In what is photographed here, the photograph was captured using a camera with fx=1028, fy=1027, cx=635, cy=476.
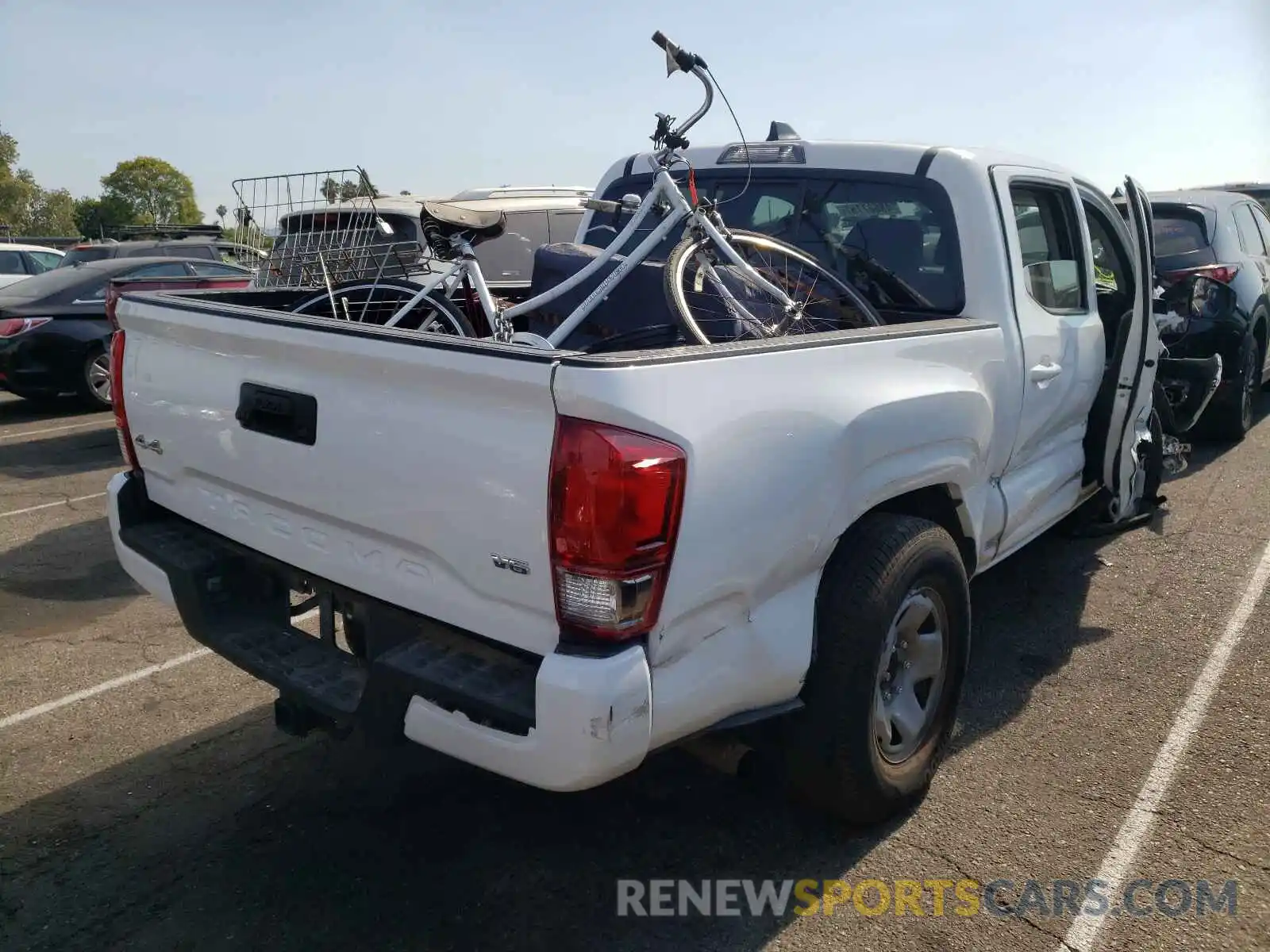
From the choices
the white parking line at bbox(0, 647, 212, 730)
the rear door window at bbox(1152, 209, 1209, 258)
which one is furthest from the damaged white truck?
the rear door window at bbox(1152, 209, 1209, 258)

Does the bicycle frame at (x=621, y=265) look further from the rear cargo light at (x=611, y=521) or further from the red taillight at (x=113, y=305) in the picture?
the rear cargo light at (x=611, y=521)

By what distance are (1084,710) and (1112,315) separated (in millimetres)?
2203

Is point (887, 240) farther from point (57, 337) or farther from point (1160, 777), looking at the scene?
point (57, 337)

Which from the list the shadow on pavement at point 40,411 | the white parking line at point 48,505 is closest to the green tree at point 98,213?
the shadow on pavement at point 40,411

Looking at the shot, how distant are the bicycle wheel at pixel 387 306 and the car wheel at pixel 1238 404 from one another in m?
6.44

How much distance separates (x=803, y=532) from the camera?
253 cm

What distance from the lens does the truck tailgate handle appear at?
2.65 m

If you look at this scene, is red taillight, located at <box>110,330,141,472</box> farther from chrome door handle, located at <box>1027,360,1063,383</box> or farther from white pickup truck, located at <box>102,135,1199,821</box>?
chrome door handle, located at <box>1027,360,1063,383</box>

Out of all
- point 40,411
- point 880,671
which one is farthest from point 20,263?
point 880,671

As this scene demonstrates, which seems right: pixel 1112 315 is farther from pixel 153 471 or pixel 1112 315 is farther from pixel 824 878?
pixel 153 471

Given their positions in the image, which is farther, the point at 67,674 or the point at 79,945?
the point at 67,674

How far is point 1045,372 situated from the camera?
3885mm

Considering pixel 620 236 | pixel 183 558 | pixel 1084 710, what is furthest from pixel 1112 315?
pixel 183 558

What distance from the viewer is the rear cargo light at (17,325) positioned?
1013 cm
